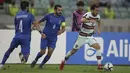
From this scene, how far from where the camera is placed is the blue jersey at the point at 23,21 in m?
15.7

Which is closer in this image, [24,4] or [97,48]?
[24,4]

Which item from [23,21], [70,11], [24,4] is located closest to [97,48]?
[23,21]

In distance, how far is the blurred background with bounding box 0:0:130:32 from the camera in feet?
83.9

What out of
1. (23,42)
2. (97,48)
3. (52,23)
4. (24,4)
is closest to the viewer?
(24,4)

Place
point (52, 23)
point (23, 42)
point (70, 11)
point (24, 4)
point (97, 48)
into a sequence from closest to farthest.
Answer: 1. point (24, 4)
2. point (23, 42)
3. point (97, 48)
4. point (52, 23)
5. point (70, 11)

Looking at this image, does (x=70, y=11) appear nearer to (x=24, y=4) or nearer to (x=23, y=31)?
(x=23, y=31)

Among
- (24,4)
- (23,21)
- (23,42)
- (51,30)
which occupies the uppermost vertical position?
(24,4)

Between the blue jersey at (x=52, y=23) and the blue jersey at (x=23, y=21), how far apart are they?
43.2 inches

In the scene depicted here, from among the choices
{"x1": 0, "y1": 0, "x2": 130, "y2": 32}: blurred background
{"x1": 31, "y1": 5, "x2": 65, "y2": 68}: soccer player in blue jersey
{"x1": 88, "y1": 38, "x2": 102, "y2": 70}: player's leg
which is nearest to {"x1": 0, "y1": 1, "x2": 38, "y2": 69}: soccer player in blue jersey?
{"x1": 31, "y1": 5, "x2": 65, "y2": 68}: soccer player in blue jersey

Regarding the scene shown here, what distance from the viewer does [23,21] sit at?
15.7 metres

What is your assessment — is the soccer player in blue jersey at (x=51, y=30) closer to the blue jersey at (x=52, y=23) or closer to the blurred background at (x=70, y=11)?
the blue jersey at (x=52, y=23)

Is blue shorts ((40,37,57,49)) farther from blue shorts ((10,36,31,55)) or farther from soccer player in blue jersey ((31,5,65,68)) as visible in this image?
blue shorts ((10,36,31,55))

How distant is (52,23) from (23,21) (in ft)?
4.56

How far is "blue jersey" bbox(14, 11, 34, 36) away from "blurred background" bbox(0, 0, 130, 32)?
764 centimetres
